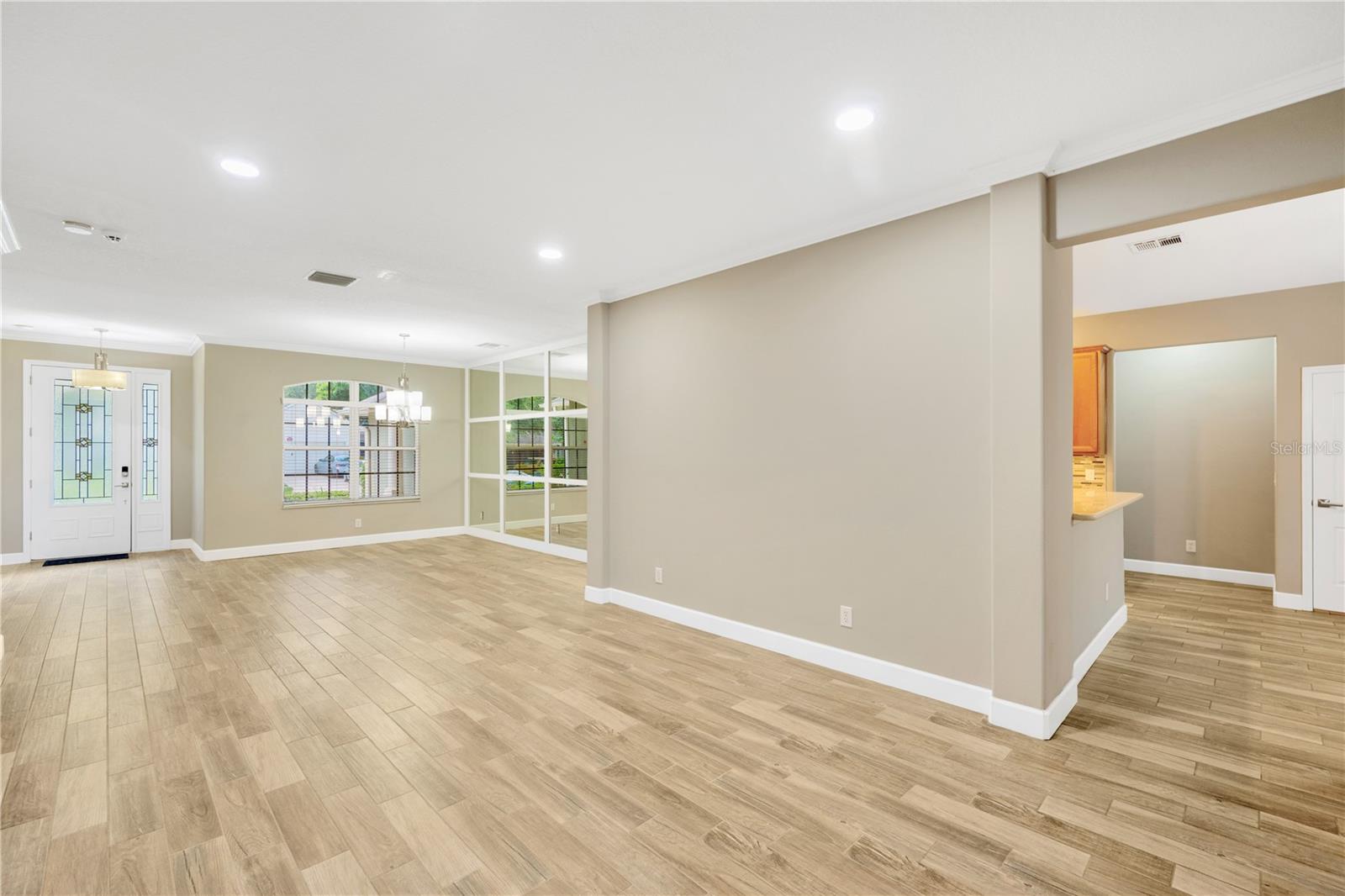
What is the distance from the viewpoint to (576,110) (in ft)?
7.56

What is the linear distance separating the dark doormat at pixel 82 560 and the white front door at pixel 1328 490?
1218 cm

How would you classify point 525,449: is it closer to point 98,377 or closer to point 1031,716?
point 98,377

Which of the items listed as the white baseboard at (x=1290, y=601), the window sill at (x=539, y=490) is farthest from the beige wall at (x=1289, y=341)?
the window sill at (x=539, y=490)

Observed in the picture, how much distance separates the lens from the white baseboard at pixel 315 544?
7156mm

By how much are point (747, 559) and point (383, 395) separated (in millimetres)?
6690

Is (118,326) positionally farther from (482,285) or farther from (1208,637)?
(1208,637)

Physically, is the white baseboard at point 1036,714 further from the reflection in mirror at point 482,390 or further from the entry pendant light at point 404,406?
the reflection in mirror at point 482,390

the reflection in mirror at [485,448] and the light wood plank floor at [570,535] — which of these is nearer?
the light wood plank floor at [570,535]

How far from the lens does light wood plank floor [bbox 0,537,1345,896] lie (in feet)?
6.18

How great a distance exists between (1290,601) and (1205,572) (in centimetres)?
102

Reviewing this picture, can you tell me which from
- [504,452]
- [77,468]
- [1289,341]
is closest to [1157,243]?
[1289,341]

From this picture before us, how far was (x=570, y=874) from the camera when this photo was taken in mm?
1864

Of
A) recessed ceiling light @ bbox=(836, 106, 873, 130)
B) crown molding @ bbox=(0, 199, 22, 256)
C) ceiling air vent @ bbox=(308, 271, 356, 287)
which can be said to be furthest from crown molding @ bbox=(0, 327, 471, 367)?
recessed ceiling light @ bbox=(836, 106, 873, 130)

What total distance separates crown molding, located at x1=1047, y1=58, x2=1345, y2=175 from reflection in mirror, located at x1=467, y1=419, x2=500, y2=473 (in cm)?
765
